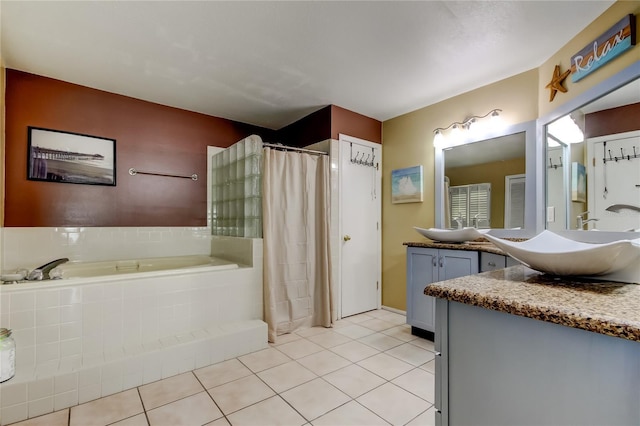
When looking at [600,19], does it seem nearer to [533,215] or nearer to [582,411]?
[533,215]

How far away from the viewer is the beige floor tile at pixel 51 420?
1573 mm

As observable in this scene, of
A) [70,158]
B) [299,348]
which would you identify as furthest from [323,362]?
[70,158]

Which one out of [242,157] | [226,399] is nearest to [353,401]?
[226,399]

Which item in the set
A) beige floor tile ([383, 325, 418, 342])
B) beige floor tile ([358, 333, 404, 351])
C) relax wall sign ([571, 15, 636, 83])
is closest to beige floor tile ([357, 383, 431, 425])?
beige floor tile ([358, 333, 404, 351])

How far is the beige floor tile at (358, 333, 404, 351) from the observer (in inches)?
101

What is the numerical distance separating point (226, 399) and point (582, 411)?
70.3 inches

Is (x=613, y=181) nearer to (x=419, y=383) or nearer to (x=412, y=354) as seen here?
(x=419, y=383)

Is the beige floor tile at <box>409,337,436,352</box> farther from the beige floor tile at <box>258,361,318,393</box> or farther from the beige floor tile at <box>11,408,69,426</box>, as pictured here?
the beige floor tile at <box>11,408,69,426</box>

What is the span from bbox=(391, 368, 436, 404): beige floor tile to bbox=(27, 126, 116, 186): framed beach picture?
10.6ft

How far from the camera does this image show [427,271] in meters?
2.69

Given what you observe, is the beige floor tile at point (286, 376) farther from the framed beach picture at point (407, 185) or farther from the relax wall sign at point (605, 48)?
the relax wall sign at point (605, 48)

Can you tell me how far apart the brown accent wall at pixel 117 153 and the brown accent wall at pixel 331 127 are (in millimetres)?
782

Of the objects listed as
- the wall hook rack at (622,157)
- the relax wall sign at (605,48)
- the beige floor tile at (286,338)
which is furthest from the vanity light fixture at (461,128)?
the beige floor tile at (286,338)

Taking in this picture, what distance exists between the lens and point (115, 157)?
300cm
